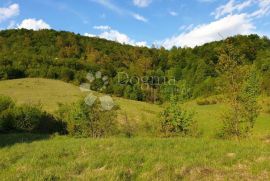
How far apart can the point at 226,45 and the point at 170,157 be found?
57.2ft

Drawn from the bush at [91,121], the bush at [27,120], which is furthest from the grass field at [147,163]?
the bush at [27,120]

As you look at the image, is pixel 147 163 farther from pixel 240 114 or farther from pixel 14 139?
pixel 14 139

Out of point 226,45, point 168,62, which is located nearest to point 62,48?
point 168,62

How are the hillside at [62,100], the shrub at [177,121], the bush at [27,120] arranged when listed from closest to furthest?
the shrub at [177,121] < the bush at [27,120] < the hillside at [62,100]

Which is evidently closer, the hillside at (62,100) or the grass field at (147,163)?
the grass field at (147,163)

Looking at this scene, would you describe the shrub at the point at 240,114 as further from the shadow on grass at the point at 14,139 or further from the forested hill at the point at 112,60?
the forested hill at the point at 112,60

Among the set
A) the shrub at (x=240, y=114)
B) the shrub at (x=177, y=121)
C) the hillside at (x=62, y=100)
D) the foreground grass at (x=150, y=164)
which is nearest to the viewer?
the foreground grass at (x=150, y=164)

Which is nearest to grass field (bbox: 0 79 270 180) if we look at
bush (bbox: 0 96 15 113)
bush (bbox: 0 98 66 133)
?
bush (bbox: 0 98 66 133)

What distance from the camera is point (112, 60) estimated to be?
112 meters

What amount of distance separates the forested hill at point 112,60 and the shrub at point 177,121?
49.7 meters

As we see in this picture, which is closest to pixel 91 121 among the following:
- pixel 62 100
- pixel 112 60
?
pixel 62 100

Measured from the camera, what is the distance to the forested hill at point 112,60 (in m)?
91.6

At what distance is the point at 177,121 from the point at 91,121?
931cm

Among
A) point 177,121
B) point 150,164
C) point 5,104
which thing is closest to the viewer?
point 150,164
